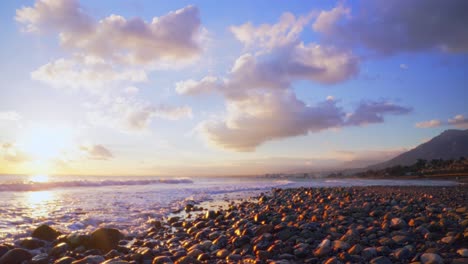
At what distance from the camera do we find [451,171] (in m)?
45.0

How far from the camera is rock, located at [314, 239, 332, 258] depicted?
576cm

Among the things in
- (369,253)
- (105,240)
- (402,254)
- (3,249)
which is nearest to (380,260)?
(369,253)

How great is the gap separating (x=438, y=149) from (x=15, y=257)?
124376mm

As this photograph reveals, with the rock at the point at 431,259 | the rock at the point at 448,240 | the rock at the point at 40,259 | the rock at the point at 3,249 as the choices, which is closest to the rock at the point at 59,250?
the rock at the point at 40,259

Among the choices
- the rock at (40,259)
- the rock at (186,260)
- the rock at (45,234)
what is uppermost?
the rock at (45,234)

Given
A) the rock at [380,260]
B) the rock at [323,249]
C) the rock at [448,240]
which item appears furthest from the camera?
the rock at [448,240]

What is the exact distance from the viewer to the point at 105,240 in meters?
7.82

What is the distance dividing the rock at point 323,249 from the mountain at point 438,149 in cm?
9840

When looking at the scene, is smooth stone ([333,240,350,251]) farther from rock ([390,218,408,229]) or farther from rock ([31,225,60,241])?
rock ([31,225,60,241])

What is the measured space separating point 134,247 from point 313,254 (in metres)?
4.39

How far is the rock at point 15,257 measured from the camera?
627 centimetres

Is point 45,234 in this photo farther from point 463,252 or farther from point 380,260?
point 463,252

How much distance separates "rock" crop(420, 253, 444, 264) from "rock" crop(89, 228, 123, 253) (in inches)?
263

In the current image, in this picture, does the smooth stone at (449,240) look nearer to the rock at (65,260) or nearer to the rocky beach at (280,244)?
the rocky beach at (280,244)
